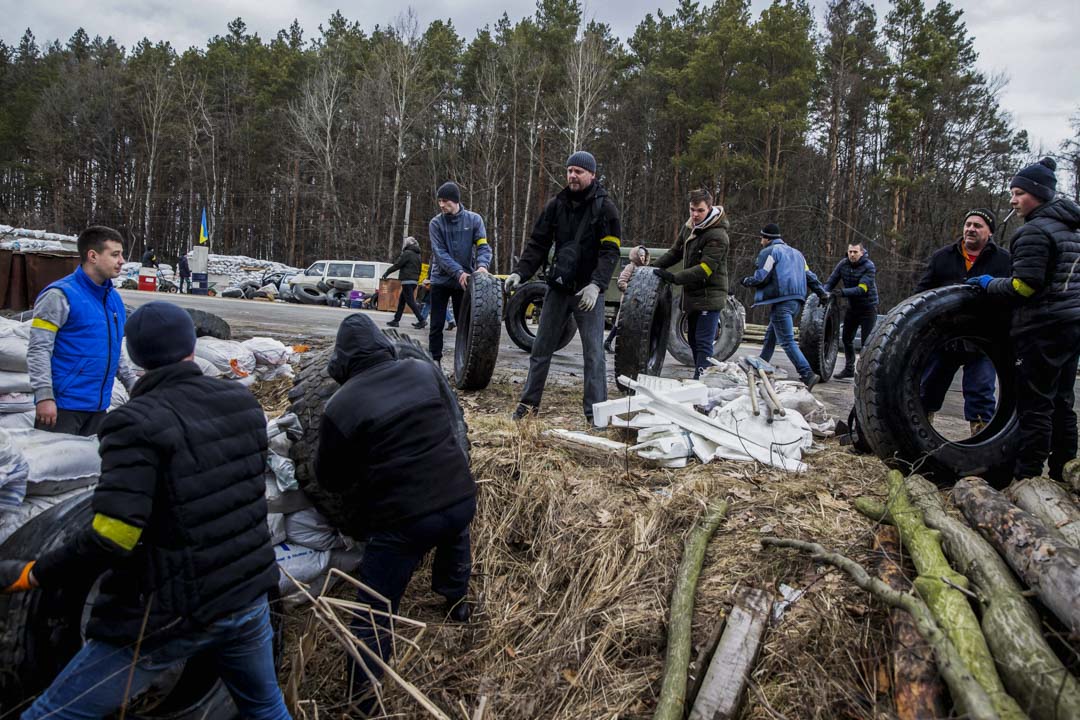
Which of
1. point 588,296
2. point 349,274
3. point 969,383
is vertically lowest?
point 969,383

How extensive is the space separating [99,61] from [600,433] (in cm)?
5210

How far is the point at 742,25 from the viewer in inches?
1036

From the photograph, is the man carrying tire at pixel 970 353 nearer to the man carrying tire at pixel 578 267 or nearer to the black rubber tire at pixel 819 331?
the man carrying tire at pixel 578 267

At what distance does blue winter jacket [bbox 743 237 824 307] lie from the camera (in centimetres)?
674

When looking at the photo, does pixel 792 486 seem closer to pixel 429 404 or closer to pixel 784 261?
pixel 429 404

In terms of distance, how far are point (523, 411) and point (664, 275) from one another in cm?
173

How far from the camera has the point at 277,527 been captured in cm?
313

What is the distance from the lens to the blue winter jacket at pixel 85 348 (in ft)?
11.0

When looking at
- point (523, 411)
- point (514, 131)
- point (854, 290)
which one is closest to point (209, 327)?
point (523, 411)

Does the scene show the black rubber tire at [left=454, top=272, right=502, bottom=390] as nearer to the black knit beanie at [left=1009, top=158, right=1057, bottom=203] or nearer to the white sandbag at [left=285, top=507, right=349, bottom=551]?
the white sandbag at [left=285, top=507, right=349, bottom=551]

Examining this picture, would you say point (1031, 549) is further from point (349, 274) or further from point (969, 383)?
point (349, 274)

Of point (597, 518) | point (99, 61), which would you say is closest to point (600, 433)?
point (597, 518)

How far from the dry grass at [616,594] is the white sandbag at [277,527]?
363 millimetres

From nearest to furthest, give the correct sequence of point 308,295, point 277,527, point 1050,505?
point 1050,505 < point 277,527 < point 308,295
